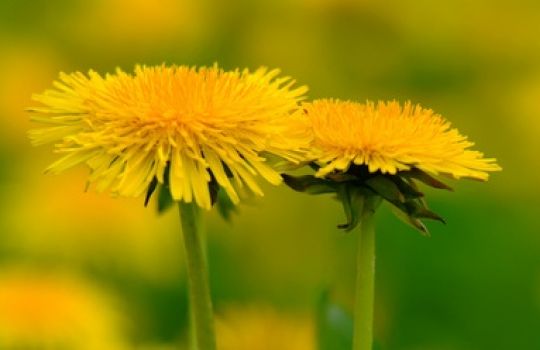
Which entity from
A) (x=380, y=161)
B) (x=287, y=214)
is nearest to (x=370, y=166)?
(x=380, y=161)

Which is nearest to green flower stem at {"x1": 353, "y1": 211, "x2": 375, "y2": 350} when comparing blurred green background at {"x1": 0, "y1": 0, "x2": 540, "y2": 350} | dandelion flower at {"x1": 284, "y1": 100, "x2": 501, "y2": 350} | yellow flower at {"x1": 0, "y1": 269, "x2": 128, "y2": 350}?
dandelion flower at {"x1": 284, "y1": 100, "x2": 501, "y2": 350}

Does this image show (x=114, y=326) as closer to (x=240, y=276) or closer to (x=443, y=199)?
(x=240, y=276)

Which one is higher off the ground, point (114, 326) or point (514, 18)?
point (514, 18)

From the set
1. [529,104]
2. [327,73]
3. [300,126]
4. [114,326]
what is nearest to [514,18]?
[529,104]

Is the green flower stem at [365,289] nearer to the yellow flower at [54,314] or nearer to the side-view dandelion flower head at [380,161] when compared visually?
the side-view dandelion flower head at [380,161]

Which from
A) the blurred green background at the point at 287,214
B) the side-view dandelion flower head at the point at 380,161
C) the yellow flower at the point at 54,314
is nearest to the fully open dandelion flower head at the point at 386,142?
the side-view dandelion flower head at the point at 380,161

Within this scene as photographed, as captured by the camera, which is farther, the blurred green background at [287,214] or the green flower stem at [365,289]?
the blurred green background at [287,214]

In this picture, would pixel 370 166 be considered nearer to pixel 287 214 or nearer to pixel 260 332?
pixel 260 332
